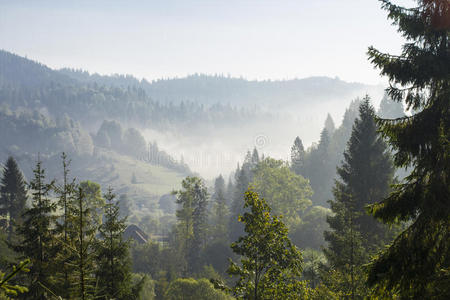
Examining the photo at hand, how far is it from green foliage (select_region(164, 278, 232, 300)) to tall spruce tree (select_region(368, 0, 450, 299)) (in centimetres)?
2740

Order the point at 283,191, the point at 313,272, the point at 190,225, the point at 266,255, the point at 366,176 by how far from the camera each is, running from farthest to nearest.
A: the point at 283,191, the point at 190,225, the point at 366,176, the point at 313,272, the point at 266,255

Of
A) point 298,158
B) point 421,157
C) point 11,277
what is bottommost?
point 298,158

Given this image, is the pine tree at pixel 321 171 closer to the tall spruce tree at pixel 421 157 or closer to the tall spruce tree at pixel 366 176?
the tall spruce tree at pixel 366 176

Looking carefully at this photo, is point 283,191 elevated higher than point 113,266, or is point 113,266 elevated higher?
point 113,266

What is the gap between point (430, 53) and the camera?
9.32 metres

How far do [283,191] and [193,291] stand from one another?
33.7 metres

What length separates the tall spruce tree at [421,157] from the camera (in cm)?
755

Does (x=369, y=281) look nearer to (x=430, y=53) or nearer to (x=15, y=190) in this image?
(x=430, y=53)

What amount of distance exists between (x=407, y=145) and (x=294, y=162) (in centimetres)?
8979

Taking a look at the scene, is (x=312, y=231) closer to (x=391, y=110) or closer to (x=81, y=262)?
(x=81, y=262)

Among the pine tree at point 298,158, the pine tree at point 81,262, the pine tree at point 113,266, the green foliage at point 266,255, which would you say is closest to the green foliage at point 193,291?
the pine tree at point 113,266

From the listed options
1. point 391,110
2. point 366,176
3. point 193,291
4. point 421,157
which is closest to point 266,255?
point 421,157

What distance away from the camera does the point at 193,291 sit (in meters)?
33.3

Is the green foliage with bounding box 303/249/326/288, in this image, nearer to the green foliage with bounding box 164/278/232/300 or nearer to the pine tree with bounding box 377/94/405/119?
the green foliage with bounding box 164/278/232/300
